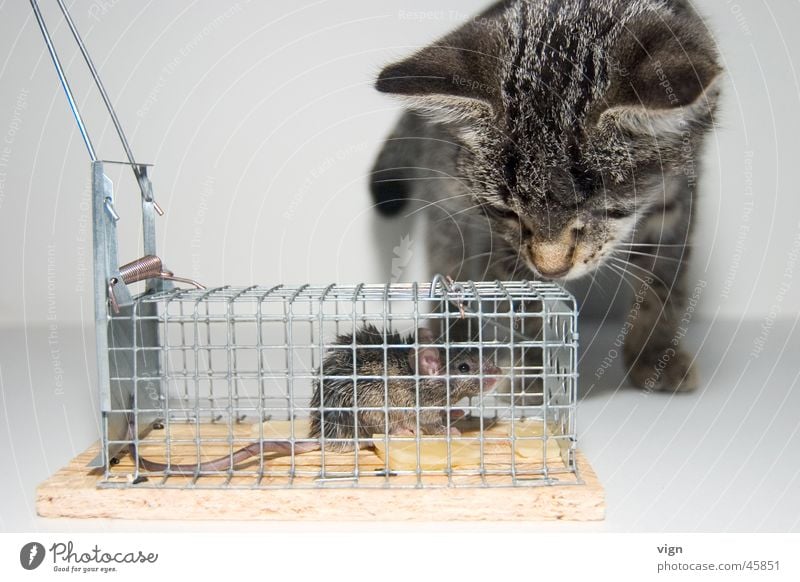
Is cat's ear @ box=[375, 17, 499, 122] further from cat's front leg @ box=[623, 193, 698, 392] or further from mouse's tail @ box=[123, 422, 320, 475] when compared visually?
mouse's tail @ box=[123, 422, 320, 475]

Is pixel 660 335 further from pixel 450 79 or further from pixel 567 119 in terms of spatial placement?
pixel 450 79

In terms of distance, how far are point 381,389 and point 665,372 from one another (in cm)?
126

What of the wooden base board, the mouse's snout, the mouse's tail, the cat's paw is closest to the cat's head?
the mouse's snout

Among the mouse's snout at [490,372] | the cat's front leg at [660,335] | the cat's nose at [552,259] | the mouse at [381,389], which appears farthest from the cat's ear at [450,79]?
the cat's front leg at [660,335]

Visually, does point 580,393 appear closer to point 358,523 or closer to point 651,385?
point 651,385

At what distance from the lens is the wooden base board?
1955 millimetres

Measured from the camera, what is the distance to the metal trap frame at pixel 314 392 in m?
2.04

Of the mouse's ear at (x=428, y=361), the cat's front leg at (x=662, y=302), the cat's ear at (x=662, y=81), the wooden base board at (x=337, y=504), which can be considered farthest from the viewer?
the cat's front leg at (x=662, y=302)

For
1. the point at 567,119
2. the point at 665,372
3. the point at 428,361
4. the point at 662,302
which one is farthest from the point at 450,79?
the point at 665,372

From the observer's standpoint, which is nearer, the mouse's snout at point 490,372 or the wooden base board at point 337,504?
the wooden base board at point 337,504

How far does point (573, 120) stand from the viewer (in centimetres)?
251

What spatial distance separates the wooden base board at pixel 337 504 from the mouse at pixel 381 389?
212 mm

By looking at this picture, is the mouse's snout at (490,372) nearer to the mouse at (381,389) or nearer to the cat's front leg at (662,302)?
the mouse at (381,389)

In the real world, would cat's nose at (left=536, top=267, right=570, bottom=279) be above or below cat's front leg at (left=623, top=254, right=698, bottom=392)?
above
